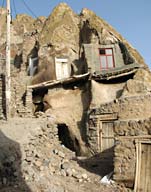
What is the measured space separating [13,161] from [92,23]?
56.8 feet

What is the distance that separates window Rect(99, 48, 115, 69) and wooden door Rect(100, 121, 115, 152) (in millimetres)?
6025

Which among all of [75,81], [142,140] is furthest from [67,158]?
[75,81]

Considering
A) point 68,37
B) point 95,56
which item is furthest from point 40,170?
point 68,37

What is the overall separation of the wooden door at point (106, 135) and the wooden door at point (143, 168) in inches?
265

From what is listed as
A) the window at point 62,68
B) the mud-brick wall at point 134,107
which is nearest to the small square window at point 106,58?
the window at point 62,68

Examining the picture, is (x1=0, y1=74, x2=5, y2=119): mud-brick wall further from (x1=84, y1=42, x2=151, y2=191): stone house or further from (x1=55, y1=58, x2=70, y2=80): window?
(x1=55, y1=58, x2=70, y2=80): window

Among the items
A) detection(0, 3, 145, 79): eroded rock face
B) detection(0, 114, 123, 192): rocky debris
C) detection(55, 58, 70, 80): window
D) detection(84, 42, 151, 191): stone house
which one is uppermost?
detection(0, 3, 145, 79): eroded rock face

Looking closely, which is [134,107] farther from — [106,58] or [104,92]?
[106,58]

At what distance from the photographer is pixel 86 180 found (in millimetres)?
11180

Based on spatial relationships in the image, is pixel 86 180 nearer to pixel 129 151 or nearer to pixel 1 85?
pixel 129 151

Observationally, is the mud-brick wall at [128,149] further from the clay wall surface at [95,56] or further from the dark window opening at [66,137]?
the clay wall surface at [95,56]

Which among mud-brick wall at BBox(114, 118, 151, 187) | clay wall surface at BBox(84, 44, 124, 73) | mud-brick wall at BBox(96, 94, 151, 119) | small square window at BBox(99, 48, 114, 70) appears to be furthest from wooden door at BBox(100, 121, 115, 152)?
mud-brick wall at BBox(114, 118, 151, 187)

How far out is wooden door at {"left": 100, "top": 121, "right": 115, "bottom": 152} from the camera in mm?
17062

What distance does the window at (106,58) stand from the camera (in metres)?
22.5
